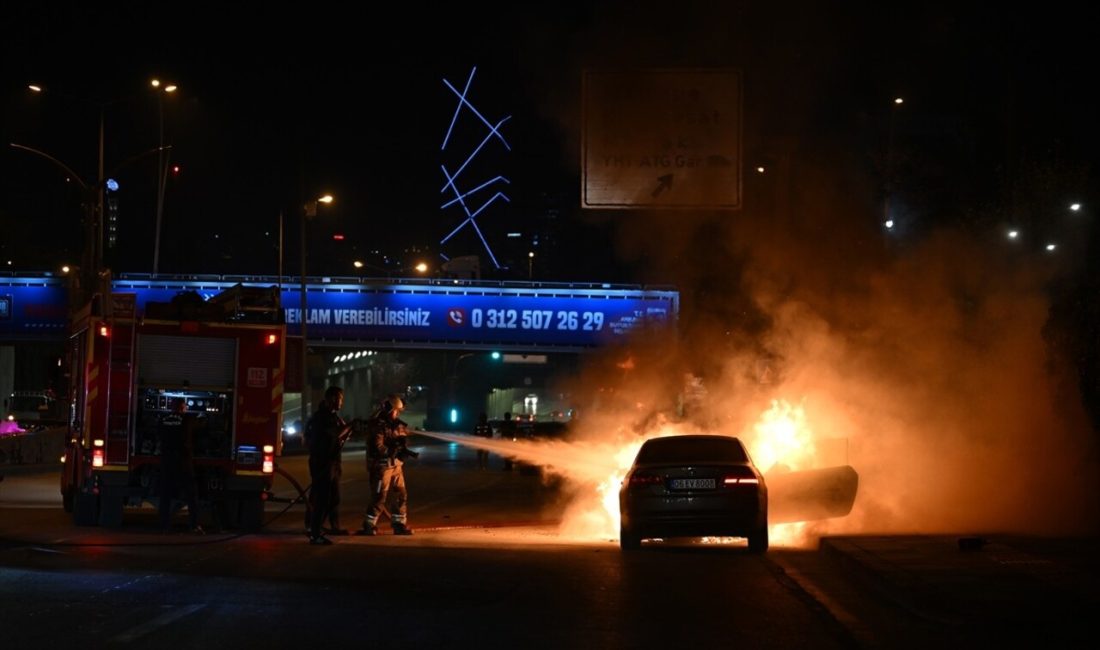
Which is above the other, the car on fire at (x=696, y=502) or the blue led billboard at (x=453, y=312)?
the blue led billboard at (x=453, y=312)

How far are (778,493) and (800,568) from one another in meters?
3.50

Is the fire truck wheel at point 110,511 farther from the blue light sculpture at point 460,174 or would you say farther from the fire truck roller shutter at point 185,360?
the blue light sculpture at point 460,174

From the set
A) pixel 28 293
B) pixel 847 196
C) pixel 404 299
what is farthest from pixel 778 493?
pixel 28 293

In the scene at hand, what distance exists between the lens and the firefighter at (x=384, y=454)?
52.7ft

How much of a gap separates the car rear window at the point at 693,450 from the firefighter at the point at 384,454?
311cm

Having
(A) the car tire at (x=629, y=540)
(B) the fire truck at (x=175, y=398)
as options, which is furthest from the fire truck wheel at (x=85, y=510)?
(A) the car tire at (x=629, y=540)

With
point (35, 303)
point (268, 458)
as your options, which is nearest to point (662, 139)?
point (268, 458)

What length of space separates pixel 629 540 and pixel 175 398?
6092 millimetres

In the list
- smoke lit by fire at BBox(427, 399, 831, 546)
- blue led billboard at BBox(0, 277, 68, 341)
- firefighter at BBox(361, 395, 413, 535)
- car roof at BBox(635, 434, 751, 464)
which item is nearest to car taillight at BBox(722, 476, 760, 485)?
car roof at BBox(635, 434, 751, 464)

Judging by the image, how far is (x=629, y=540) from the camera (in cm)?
1438

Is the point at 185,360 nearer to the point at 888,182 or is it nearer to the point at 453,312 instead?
the point at 888,182

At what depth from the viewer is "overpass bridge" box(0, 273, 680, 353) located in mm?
48500

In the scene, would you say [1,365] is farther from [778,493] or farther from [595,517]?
[778,493]

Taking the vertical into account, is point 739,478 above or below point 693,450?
below
